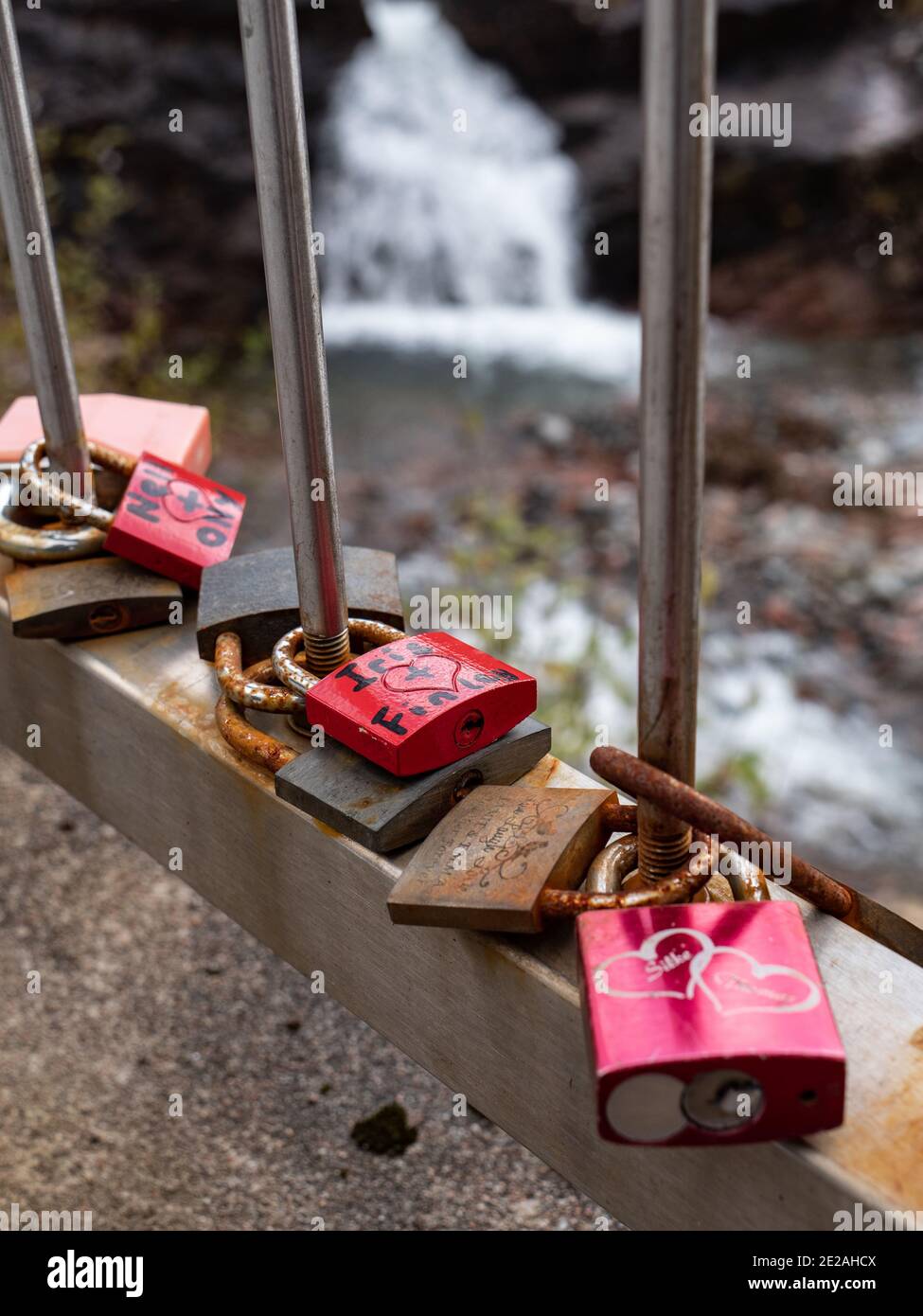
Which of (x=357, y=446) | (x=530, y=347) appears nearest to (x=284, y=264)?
(x=357, y=446)

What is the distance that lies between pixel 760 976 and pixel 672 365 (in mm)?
332

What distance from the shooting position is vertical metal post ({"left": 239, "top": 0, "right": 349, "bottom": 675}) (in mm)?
781

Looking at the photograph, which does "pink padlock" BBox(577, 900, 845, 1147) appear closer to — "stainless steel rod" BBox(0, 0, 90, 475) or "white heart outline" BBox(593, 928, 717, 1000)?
"white heart outline" BBox(593, 928, 717, 1000)

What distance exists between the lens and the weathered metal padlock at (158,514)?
46.8 inches

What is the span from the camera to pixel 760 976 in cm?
71

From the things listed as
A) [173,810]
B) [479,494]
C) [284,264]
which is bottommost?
[479,494]

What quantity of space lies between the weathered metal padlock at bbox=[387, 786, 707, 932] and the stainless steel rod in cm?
55

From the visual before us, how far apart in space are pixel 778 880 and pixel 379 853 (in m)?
0.26

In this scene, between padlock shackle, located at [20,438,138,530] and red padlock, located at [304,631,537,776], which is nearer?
red padlock, located at [304,631,537,776]

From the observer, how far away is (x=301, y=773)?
35.9 inches

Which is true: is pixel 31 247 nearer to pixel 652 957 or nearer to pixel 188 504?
pixel 188 504

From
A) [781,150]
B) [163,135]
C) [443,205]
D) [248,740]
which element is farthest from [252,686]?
[781,150]

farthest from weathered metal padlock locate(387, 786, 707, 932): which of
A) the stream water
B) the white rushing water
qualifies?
the white rushing water

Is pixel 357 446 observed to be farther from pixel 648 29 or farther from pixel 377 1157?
pixel 648 29
